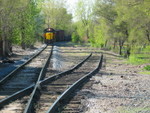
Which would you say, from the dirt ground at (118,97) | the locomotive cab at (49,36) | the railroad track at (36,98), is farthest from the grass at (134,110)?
the locomotive cab at (49,36)

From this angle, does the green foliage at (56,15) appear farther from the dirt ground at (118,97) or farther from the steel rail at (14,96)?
the steel rail at (14,96)

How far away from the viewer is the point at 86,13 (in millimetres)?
80000

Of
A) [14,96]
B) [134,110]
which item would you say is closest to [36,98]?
[14,96]

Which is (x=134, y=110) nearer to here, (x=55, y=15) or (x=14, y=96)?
(x=14, y=96)

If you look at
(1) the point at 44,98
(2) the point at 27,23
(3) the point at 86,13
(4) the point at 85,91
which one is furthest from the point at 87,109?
(3) the point at 86,13

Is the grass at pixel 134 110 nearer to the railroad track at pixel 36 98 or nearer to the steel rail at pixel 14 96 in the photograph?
the railroad track at pixel 36 98

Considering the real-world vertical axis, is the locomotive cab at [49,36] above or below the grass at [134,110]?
above

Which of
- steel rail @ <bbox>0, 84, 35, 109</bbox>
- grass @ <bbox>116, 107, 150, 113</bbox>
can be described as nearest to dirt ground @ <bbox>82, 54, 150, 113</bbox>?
grass @ <bbox>116, 107, 150, 113</bbox>

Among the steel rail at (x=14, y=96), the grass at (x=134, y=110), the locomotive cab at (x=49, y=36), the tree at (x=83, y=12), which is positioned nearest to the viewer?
the grass at (x=134, y=110)

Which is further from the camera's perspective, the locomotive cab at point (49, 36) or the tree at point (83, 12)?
the tree at point (83, 12)

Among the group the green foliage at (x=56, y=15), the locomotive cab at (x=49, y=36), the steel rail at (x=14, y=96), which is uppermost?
the green foliage at (x=56, y=15)

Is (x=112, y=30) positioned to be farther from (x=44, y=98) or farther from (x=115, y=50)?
(x=44, y=98)

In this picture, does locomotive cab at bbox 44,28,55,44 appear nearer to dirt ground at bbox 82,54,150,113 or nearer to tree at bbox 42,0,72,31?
tree at bbox 42,0,72,31

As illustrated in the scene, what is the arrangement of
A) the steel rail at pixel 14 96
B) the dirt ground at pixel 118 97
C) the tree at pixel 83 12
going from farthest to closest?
the tree at pixel 83 12, the steel rail at pixel 14 96, the dirt ground at pixel 118 97
